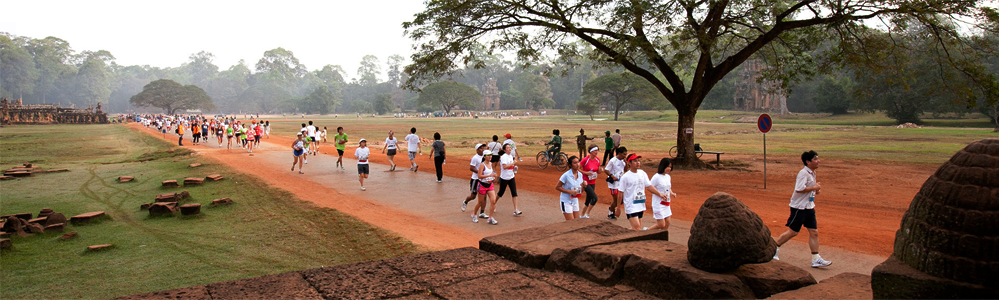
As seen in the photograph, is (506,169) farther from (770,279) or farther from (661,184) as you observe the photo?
(770,279)

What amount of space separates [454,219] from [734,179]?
9049 millimetres

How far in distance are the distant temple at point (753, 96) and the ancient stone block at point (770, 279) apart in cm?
7403

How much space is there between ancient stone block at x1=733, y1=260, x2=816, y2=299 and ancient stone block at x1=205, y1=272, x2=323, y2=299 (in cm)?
314

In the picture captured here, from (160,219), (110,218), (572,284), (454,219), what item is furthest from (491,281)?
(110,218)

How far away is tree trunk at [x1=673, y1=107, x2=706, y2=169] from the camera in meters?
17.1

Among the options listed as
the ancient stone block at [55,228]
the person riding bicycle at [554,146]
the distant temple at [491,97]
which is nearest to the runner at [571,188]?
the ancient stone block at [55,228]

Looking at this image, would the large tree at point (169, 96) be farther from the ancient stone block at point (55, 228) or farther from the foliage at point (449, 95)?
the ancient stone block at point (55, 228)

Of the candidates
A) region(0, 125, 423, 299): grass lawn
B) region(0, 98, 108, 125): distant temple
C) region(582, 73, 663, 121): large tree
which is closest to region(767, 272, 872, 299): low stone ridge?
region(0, 125, 423, 299): grass lawn

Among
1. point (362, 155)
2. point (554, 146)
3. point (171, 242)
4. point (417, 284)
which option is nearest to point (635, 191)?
point (417, 284)

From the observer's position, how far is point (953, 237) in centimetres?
270

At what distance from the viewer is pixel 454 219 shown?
33.1 feet

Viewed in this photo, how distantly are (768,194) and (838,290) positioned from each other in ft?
32.3

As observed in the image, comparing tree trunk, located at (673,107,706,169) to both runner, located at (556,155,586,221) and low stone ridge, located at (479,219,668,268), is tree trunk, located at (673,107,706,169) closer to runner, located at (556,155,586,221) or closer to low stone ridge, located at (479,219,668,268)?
runner, located at (556,155,586,221)

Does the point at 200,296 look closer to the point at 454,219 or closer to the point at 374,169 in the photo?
the point at 454,219
